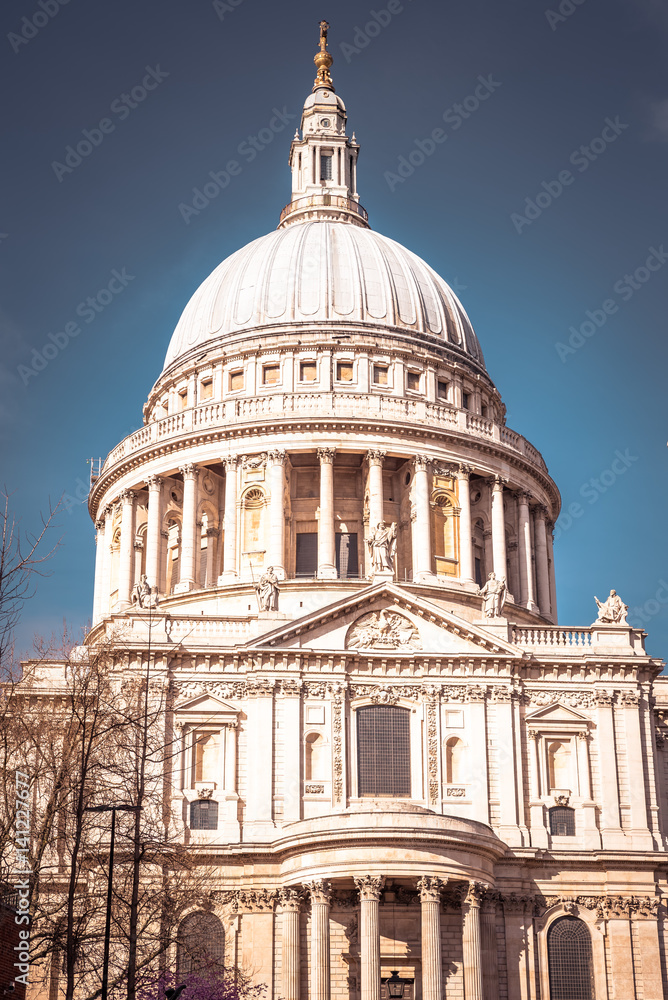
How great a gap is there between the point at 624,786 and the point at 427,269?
39279 mm

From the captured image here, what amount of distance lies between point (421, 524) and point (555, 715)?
1595 cm

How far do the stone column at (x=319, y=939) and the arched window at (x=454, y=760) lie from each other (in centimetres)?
790

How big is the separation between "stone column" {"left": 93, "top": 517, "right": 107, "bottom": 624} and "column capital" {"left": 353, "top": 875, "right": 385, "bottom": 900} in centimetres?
3068

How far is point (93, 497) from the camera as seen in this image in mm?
87000

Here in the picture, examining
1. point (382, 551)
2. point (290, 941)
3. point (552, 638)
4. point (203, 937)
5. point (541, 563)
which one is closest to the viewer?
point (290, 941)

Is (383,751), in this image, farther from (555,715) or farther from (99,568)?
(99,568)

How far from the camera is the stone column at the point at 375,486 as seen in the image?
76.3m

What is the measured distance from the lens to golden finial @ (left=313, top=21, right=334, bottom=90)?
10188 cm

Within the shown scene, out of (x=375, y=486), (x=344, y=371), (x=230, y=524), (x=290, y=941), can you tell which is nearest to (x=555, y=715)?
(x=290, y=941)

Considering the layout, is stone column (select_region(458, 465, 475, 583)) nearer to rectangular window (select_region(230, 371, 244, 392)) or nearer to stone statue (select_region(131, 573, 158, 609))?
rectangular window (select_region(230, 371, 244, 392))

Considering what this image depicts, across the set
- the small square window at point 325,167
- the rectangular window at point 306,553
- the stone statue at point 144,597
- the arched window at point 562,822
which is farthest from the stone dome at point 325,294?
the arched window at point 562,822

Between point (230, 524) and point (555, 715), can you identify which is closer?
point (555, 715)

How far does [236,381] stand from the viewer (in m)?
83.9

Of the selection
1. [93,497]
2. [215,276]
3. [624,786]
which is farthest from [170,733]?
[215,276]
